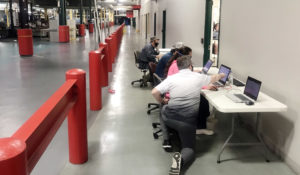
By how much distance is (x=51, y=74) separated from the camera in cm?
940

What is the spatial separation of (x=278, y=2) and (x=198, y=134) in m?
2.15

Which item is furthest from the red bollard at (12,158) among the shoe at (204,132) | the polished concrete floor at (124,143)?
the shoe at (204,132)

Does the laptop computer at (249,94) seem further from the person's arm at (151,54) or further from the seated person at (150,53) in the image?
the person's arm at (151,54)

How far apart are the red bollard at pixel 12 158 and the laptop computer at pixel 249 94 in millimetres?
2726

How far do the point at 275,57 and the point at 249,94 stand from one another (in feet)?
1.94

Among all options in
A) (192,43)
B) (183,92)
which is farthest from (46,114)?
(192,43)

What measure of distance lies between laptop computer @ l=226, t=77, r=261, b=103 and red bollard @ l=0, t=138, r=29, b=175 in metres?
2.73

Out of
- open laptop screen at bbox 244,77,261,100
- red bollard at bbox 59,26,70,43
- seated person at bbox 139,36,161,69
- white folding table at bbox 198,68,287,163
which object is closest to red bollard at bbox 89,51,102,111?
seated person at bbox 139,36,161,69

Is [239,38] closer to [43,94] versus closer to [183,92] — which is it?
[183,92]

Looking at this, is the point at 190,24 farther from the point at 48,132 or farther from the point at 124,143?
the point at 48,132

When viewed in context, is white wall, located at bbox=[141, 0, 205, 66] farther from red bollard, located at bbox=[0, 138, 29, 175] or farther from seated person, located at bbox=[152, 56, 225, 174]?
red bollard, located at bbox=[0, 138, 29, 175]

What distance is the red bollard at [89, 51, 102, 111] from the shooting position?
18.5ft

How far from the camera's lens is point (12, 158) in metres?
1.40

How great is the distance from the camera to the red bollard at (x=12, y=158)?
138cm
